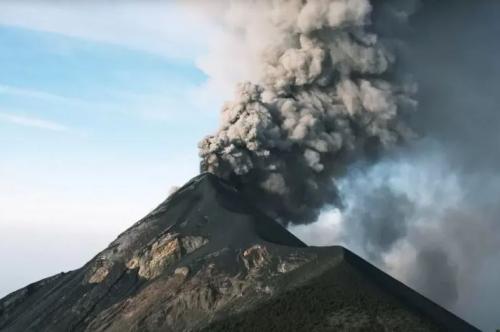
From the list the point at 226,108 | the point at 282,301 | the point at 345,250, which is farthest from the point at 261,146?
the point at 282,301

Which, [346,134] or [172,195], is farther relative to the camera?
[172,195]

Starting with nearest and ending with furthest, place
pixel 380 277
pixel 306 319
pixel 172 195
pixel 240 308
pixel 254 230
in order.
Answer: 1. pixel 306 319
2. pixel 240 308
3. pixel 380 277
4. pixel 254 230
5. pixel 172 195

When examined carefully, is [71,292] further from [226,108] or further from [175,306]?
[226,108]

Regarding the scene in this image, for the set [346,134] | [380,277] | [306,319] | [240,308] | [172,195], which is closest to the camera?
[306,319]

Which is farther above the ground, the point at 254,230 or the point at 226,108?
the point at 226,108

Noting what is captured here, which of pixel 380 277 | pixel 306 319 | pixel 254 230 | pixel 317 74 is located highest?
pixel 317 74

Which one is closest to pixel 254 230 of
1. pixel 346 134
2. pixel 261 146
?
pixel 261 146

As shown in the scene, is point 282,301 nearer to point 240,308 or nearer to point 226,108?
point 240,308
